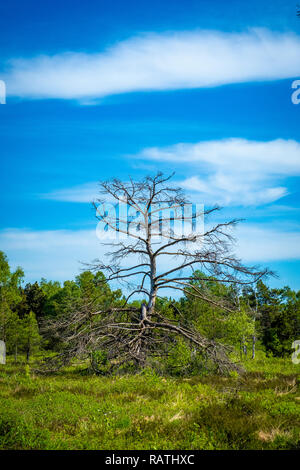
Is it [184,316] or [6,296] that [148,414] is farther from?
[6,296]

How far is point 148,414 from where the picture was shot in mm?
8242

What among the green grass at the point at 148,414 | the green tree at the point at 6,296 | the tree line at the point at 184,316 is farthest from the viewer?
the green tree at the point at 6,296

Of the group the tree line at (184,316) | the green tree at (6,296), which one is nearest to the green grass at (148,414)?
the tree line at (184,316)

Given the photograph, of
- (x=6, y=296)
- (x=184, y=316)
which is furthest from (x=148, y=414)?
(x=6, y=296)

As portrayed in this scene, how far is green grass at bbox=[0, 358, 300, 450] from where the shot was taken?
659 cm

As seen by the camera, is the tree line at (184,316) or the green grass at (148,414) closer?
the green grass at (148,414)

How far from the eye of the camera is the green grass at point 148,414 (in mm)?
6594

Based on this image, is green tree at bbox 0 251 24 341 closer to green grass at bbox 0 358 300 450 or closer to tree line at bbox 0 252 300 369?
tree line at bbox 0 252 300 369

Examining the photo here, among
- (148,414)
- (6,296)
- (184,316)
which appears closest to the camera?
(148,414)

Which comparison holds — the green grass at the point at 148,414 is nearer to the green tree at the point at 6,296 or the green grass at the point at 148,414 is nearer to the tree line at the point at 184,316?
the tree line at the point at 184,316
